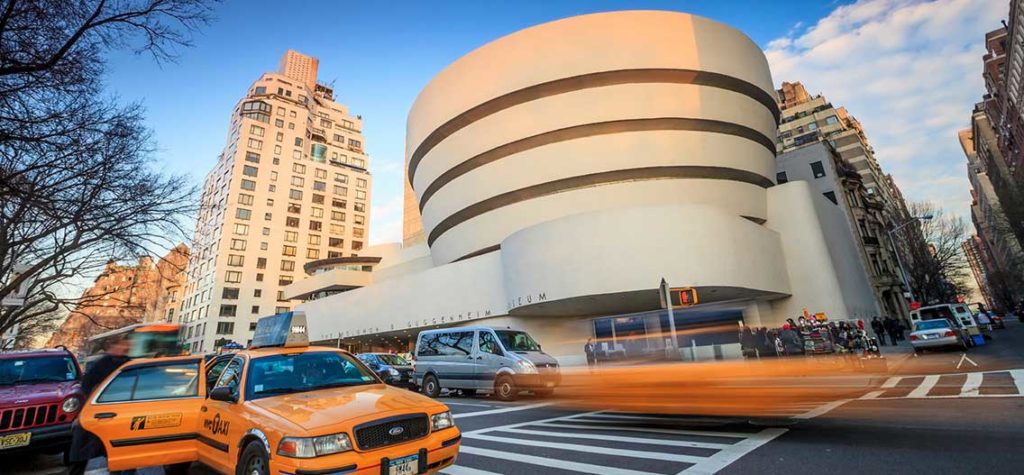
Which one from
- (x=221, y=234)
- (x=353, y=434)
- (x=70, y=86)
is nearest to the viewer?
(x=353, y=434)

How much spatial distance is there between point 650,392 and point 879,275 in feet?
157

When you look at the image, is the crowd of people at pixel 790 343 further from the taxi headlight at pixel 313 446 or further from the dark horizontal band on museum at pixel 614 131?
the dark horizontal band on museum at pixel 614 131

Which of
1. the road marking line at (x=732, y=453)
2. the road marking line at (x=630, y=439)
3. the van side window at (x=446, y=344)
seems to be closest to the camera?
the road marking line at (x=732, y=453)

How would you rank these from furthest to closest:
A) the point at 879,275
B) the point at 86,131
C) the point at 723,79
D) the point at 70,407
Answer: the point at 879,275
the point at 723,79
the point at 86,131
the point at 70,407

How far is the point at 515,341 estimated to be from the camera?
13234mm

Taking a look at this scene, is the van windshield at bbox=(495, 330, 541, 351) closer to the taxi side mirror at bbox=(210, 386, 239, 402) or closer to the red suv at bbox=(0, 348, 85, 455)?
the taxi side mirror at bbox=(210, 386, 239, 402)

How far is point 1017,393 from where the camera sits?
26.4 feet

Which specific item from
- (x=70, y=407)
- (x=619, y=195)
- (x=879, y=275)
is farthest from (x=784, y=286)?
(x=70, y=407)

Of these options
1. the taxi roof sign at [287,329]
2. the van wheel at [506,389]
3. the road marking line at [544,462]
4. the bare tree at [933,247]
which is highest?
the bare tree at [933,247]

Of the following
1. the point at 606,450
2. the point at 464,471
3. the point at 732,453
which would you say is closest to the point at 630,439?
the point at 606,450

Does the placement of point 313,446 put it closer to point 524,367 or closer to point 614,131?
point 524,367

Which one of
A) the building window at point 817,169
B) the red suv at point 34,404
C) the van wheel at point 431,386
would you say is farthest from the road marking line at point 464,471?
the building window at point 817,169

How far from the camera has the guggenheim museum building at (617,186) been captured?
2428 centimetres

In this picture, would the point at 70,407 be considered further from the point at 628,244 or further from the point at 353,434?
the point at 628,244
